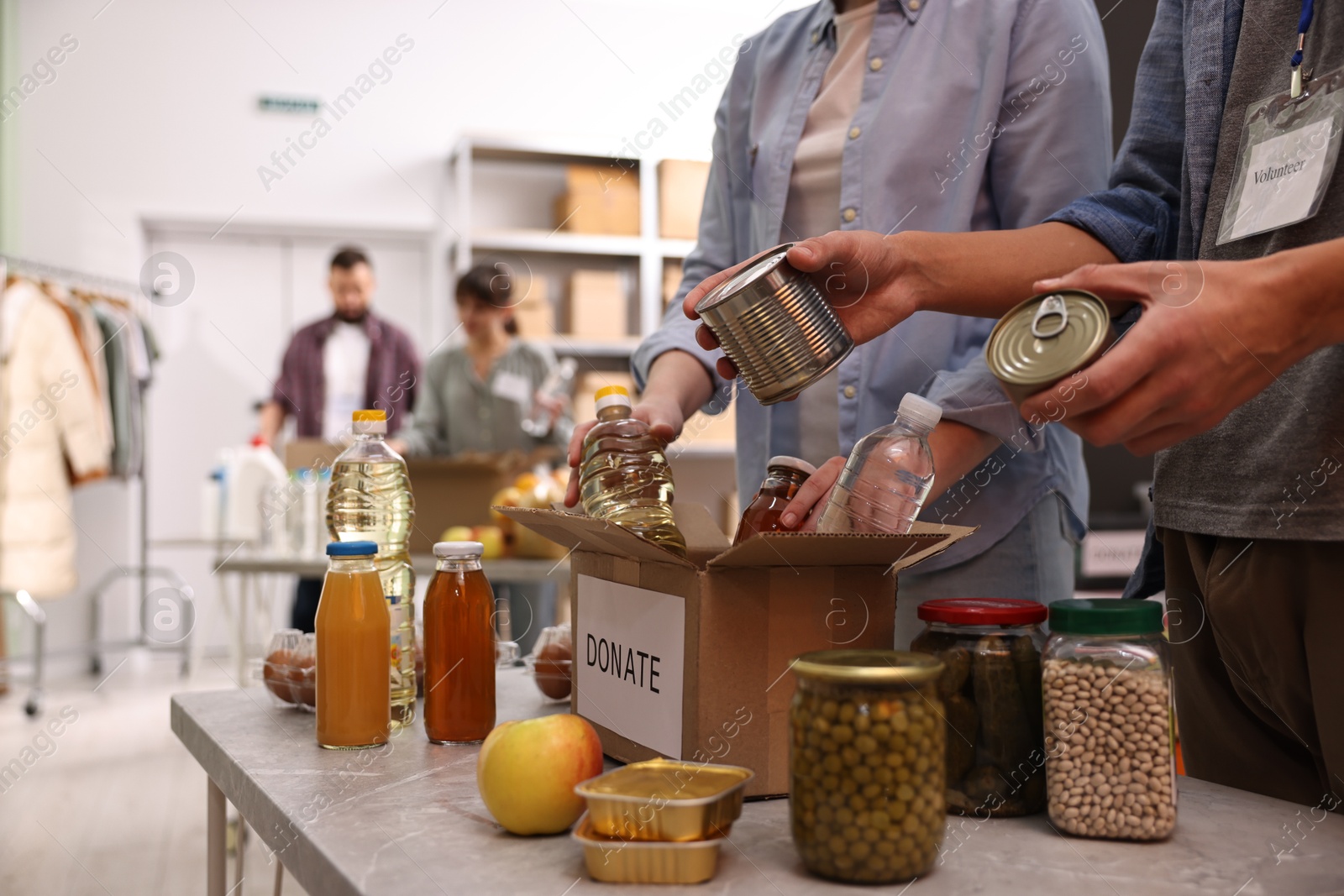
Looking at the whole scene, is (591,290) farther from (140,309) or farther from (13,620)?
(13,620)

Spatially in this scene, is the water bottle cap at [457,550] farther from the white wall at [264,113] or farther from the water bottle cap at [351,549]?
the white wall at [264,113]

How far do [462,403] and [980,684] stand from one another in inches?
132

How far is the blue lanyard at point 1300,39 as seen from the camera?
866 millimetres

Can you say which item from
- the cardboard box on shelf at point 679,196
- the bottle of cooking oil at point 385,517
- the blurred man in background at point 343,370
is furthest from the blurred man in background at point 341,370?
the bottle of cooking oil at point 385,517

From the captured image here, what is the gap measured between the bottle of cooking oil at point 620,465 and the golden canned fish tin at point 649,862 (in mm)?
389

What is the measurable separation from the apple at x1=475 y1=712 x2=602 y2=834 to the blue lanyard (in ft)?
2.53

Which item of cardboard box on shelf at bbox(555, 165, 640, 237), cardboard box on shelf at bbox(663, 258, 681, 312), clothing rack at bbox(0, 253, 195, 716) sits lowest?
clothing rack at bbox(0, 253, 195, 716)

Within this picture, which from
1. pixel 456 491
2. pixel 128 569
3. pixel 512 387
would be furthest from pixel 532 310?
pixel 456 491

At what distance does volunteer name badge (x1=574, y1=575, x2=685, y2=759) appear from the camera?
2.81 ft

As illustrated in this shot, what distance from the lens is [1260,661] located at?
88cm

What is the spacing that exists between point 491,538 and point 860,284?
2.13m

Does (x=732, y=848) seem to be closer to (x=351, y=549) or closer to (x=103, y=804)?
(x=351, y=549)

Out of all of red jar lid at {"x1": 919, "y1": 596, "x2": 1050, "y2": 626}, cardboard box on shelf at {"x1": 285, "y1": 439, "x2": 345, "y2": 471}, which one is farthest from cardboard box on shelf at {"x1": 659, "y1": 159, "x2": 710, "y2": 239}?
red jar lid at {"x1": 919, "y1": 596, "x2": 1050, "y2": 626}

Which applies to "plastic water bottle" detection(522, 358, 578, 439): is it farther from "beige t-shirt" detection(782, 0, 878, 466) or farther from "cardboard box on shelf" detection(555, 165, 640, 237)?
"beige t-shirt" detection(782, 0, 878, 466)
